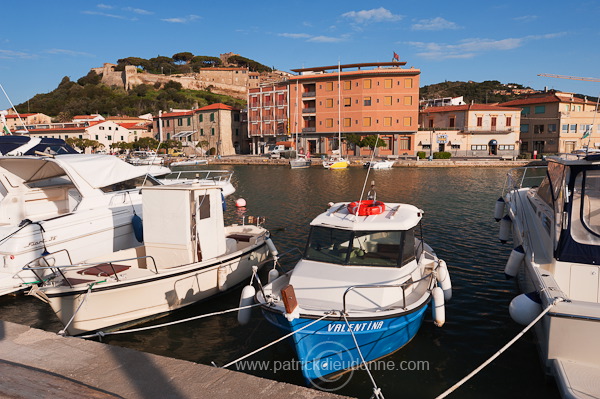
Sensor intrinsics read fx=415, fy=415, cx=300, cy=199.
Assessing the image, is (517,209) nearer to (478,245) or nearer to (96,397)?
(478,245)

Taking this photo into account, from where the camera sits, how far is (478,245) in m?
16.5

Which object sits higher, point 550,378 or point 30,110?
point 30,110

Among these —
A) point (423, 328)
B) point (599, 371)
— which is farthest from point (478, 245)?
point (599, 371)

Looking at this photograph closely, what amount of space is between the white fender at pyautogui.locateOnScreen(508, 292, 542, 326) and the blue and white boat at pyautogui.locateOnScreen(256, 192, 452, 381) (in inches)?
60.7

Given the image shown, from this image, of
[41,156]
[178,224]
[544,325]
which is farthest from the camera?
[41,156]

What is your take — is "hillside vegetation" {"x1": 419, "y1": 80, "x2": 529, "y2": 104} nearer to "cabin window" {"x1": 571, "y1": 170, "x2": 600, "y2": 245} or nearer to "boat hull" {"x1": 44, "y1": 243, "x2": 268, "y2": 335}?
"cabin window" {"x1": 571, "y1": 170, "x2": 600, "y2": 245}

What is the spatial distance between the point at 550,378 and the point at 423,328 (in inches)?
113

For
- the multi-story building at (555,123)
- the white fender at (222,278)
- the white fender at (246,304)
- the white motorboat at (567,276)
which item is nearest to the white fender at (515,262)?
the white motorboat at (567,276)

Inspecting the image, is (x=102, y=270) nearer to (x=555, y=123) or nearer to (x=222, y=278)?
(x=222, y=278)

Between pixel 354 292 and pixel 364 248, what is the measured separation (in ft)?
4.04

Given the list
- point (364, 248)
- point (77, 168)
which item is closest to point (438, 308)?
point (364, 248)

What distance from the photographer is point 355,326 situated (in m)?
7.04

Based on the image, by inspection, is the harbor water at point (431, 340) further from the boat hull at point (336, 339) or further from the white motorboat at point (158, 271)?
the white motorboat at point (158, 271)

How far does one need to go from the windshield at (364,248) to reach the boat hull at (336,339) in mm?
1334
